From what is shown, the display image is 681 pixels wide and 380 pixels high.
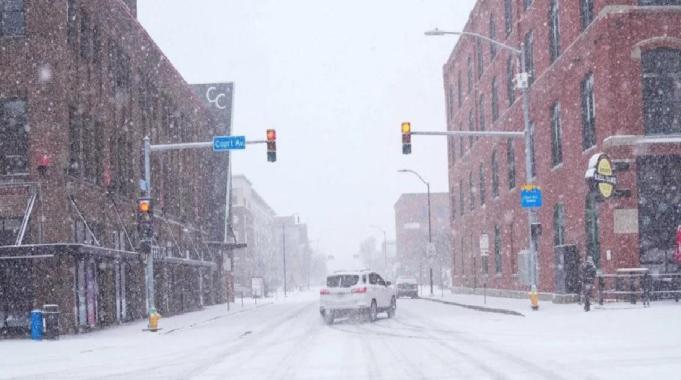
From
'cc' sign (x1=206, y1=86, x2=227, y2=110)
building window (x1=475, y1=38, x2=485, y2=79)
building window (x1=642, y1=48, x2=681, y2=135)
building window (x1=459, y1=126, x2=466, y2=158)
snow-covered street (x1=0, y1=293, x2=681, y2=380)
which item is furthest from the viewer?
building window (x1=459, y1=126, x2=466, y2=158)

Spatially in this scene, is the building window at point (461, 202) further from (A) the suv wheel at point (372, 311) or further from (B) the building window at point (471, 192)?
(A) the suv wheel at point (372, 311)

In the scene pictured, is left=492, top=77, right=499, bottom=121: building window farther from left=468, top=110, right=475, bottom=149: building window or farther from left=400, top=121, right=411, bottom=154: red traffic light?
left=400, top=121, right=411, bottom=154: red traffic light

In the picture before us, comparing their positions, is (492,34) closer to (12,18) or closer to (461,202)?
(461,202)

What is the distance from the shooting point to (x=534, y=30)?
118ft

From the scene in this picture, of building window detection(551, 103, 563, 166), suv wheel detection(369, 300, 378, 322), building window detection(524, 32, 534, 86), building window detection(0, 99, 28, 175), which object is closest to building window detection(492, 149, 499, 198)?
building window detection(524, 32, 534, 86)

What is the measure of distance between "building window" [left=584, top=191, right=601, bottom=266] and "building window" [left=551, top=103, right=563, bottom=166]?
474cm

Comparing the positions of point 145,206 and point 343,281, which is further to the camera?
point 343,281

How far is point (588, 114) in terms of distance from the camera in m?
28.8

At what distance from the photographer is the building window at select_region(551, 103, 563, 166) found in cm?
3292

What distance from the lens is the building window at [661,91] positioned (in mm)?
26062

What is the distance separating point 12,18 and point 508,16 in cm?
2707

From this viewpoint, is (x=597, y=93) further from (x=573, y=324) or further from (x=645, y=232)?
(x=573, y=324)

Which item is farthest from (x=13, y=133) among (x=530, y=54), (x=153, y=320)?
(x=530, y=54)

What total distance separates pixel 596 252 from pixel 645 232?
8.19 ft
